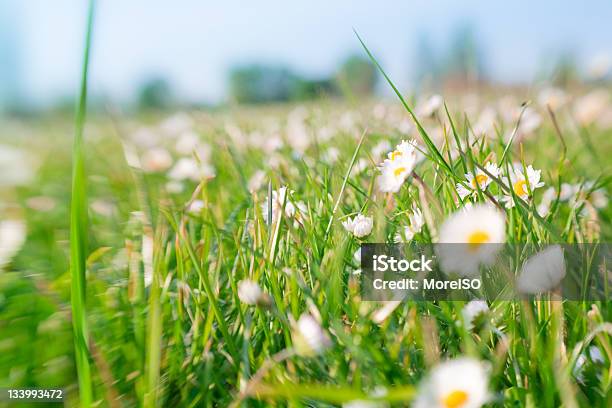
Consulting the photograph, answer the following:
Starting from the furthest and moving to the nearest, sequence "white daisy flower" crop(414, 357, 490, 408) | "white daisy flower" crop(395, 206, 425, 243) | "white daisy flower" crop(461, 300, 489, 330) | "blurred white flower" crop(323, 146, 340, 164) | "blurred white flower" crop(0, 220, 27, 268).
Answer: "blurred white flower" crop(323, 146, 340, 164)
"blurred white flower" crop(0, 220, 27, 268)
"white daisy flower" crop(395, 206, 425, 243)
"white daisy flower" crop(461, 300, 489, 330)
"white daisy flower" crop(414, 357, 490, 408)

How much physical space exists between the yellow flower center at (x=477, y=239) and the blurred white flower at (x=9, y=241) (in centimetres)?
57

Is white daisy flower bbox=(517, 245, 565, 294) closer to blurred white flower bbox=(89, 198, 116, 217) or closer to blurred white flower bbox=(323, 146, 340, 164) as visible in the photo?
blurred white flower bbox=(323, 146, 340, 164)

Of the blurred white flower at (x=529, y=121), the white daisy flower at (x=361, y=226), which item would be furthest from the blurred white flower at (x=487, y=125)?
the white daisy flower at (x=361, y=226)

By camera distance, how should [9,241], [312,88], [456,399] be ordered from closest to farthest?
1. [456,399]
2. [9,241]
3. [312,88]

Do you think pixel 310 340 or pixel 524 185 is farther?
pixel 524 185

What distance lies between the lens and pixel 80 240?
0.41 meters

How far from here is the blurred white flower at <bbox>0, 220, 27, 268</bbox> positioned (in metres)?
0.70

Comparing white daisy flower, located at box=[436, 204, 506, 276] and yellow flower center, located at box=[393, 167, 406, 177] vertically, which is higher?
yellow flower center, located at box=[393, 167, 406, 177]

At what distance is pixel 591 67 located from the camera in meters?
1.22

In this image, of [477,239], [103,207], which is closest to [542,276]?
[477,239]

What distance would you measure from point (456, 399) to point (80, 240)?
0.29 metres

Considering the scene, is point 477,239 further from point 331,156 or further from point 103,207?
point 103,207

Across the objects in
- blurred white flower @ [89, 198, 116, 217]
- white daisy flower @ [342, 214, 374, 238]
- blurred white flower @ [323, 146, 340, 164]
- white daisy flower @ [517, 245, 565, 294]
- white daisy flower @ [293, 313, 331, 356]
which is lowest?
white daisy flower @ [293, 313, 331, 356]

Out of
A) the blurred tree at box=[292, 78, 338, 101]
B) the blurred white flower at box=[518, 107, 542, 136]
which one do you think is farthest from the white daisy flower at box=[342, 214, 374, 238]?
the blurred tree at box=[292, 78, 338, 101]
